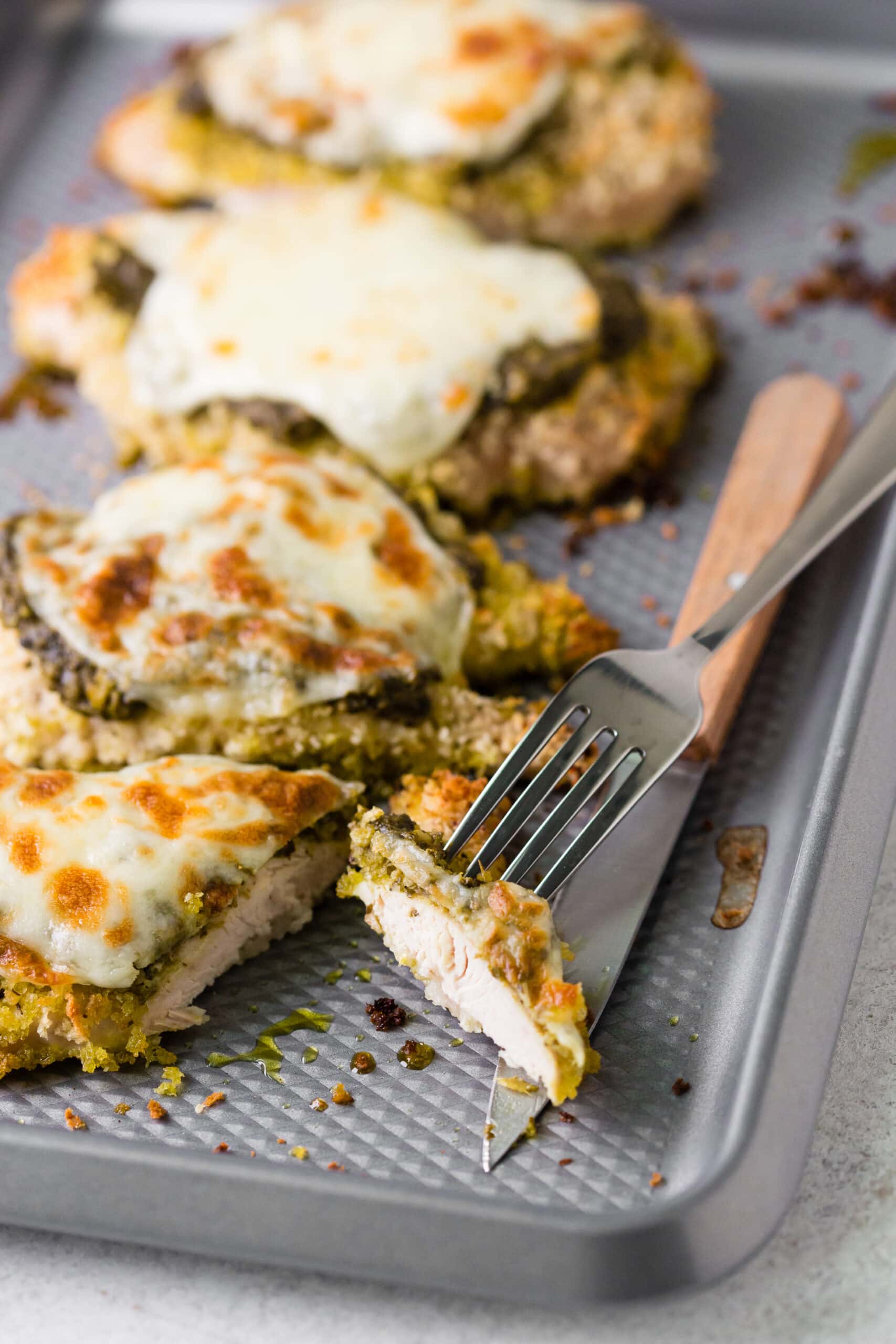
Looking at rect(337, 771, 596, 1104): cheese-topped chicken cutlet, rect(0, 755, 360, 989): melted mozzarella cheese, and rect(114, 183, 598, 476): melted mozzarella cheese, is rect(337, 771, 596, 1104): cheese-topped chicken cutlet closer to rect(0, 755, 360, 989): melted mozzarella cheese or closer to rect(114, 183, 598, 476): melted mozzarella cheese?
rect(0, 755, 360, 989): melted mozzarella cheese

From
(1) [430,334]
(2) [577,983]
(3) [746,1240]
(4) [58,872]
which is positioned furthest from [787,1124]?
(1) [430,334]

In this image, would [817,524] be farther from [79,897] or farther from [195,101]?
[195,101]

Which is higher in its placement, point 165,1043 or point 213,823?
point 213,823

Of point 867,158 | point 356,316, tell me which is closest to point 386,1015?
point 356,316

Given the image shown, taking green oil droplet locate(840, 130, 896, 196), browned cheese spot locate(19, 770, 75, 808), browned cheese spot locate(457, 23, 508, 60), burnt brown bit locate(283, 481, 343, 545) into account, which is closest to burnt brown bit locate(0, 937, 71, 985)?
browned cheese spot locate(19, 770, 75, 808)

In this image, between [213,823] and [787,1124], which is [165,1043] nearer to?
[213,823]

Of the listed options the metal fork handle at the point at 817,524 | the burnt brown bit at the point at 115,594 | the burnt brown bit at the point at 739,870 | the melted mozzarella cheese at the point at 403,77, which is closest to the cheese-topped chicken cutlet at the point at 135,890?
the burnt brown bit at the point at 115,594
